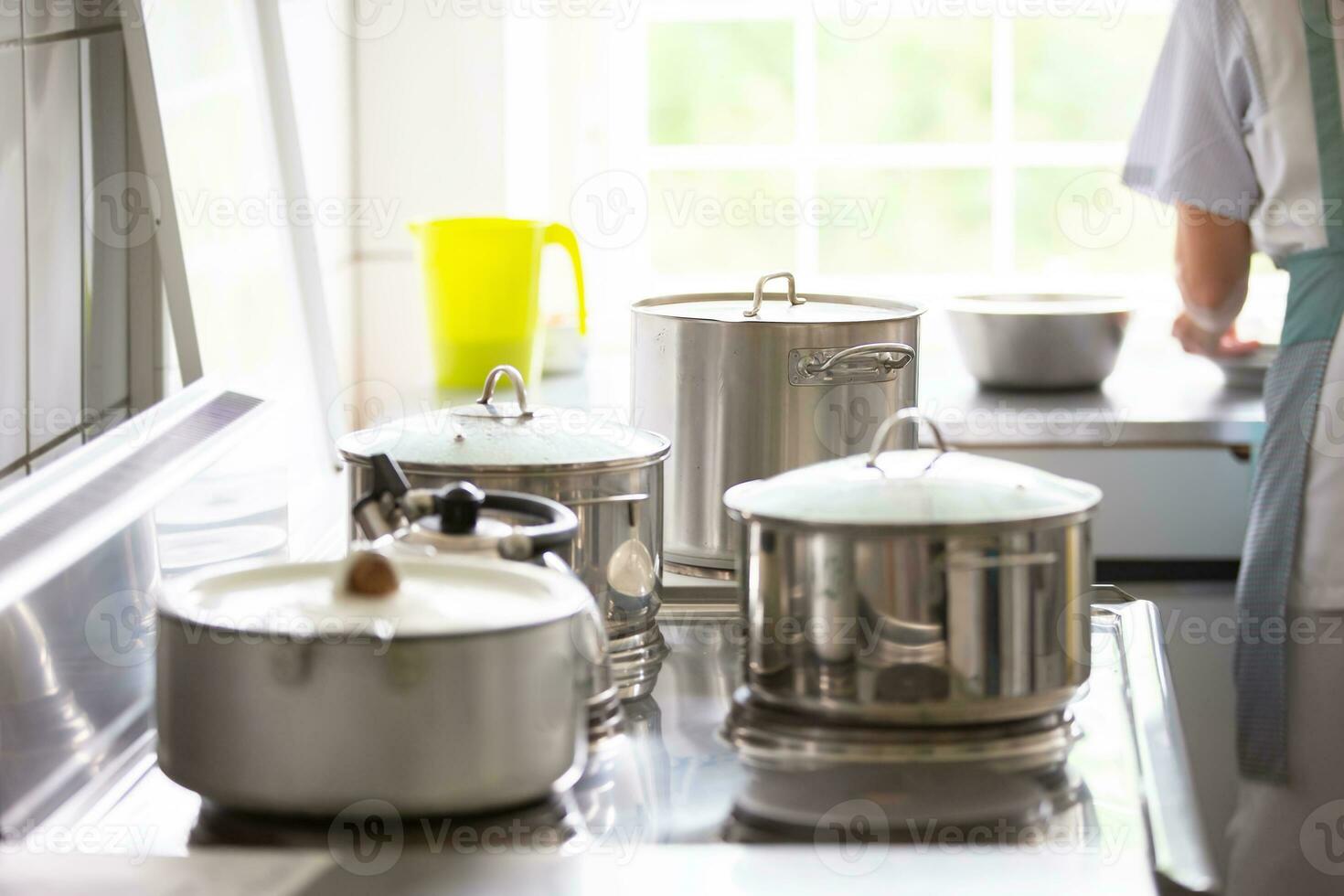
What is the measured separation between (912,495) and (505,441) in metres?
0.21

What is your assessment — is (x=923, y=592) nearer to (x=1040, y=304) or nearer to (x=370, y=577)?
(x=370, y=577)

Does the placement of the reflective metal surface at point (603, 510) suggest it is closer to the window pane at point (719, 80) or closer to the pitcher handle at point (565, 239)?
the pitcher handle at point (565, 239)

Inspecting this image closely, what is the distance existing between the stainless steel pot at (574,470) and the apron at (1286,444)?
30.4 inches

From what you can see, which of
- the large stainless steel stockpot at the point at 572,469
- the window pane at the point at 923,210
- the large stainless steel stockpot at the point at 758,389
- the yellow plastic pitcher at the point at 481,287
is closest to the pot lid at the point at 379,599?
the large stainless steel stockpot at the point at 572,469

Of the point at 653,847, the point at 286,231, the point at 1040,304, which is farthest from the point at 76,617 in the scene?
the point at 1040,304

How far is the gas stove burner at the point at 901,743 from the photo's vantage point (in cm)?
67

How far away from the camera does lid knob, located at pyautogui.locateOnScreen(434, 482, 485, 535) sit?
0.65 metres

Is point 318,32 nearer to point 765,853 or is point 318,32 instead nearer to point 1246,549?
point 1246,549

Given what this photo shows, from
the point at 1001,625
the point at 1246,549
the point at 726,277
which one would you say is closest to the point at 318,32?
the point at 726,277

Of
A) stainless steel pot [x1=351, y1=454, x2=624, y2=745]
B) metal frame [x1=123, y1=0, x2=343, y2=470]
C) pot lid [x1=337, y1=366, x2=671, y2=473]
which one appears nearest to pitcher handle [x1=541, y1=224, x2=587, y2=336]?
metal frame [x1=123, y1=0, x2=343, y2=470]

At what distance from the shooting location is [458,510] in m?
0.66

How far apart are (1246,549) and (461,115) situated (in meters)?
1.08

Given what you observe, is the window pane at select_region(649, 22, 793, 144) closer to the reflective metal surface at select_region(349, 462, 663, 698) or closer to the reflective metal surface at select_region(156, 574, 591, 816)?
the reflective metal surface at select_region(349, 462, 663, 698)

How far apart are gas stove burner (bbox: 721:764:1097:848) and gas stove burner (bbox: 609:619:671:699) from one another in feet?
0.43
